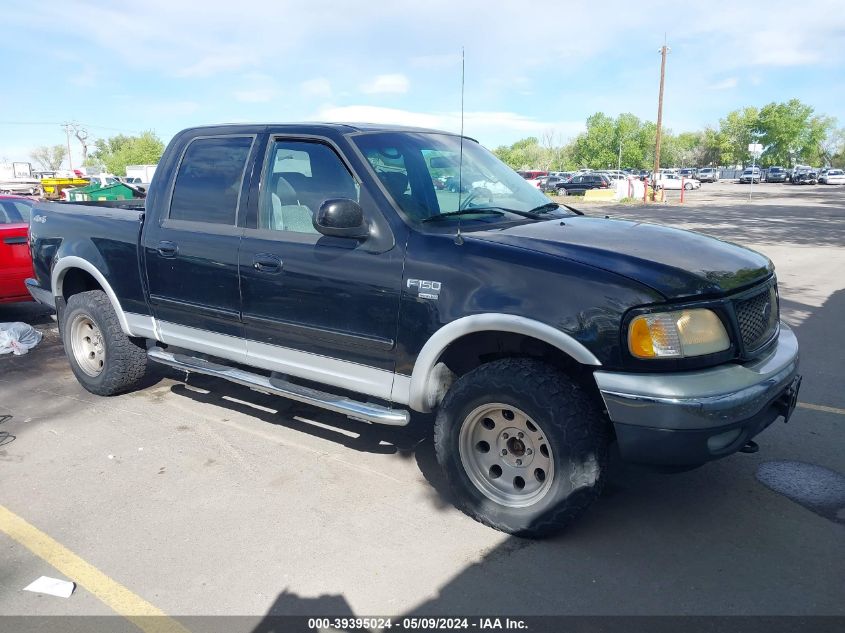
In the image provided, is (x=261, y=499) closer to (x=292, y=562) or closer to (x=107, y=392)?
(x=292, y=562)

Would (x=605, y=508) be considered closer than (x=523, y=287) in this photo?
No

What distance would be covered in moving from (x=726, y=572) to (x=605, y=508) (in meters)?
0.70

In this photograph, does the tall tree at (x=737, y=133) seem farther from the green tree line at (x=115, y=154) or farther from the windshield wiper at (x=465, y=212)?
the windshield wiper at (x=465, y=212)

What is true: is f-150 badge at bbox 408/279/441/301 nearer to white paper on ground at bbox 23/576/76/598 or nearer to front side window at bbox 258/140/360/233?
front side window at bbox 258/140/360/233

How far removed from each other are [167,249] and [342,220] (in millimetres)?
1649

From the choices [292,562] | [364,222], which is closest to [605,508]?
[292,562]

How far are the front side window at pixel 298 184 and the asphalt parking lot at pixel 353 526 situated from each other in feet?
4.90

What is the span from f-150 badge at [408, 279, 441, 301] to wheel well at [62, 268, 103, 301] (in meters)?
3.25

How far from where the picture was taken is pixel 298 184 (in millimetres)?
4129

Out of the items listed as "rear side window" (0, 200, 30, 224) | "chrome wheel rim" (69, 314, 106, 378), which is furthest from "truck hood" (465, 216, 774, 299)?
"rear side window" (0, 200, 30, 224)

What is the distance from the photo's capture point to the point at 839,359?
247 inches

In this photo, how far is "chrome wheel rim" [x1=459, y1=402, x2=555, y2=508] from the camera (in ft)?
10.7

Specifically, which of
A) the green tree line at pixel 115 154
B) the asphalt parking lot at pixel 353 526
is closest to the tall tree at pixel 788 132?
the green tree line at pixel 115 154

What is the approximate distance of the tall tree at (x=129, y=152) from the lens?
4186 inches
